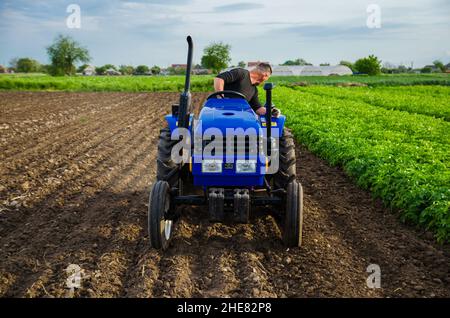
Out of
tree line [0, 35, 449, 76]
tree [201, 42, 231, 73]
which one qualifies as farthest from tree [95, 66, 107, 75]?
tree [201, 42, 231, 73]

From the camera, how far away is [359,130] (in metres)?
10.7

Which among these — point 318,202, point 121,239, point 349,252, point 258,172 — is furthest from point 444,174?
point 121,239

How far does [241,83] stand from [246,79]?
109 mm

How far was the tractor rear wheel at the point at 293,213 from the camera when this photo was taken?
4836 millimetres

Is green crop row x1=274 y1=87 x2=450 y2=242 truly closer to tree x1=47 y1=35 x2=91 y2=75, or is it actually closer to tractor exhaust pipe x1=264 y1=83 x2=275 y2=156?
tractor exhaust pipe x1=264 y1=83 x2=275 y2=156

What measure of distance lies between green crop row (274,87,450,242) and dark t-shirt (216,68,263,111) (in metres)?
2.23

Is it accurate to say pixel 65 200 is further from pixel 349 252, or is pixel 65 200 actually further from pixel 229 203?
pixel 349 252

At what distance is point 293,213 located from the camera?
483 centimetres

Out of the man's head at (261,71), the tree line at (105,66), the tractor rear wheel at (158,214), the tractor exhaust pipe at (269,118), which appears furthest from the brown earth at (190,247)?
the tree line at (105,66)

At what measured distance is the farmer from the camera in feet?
19.6

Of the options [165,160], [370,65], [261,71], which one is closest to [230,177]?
[165,160]

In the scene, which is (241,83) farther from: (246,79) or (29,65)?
(29,65)

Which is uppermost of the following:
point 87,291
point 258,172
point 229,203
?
point 258,172

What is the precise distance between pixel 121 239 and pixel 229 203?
4.27 ft
